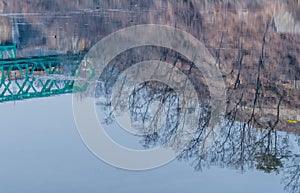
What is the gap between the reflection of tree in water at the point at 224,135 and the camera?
10.0 metres

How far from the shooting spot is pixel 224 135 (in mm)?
11039

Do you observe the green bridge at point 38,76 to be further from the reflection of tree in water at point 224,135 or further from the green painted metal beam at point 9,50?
the green painted metal beam at point 9,50

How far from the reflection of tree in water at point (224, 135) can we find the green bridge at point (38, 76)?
1.58 metres

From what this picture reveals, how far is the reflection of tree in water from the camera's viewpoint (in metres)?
10.0

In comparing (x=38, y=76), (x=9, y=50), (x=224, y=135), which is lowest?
(x=9, y=50)

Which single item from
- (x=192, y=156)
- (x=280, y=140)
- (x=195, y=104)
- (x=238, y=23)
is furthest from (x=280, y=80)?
(x=238, y=23)

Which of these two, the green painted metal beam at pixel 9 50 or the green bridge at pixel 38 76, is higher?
the green bridge at pixel 38 76

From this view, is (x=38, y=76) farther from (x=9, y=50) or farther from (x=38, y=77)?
(x=9, y=50)

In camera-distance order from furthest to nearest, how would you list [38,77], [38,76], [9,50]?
[9,50], [38,76], [38,77]

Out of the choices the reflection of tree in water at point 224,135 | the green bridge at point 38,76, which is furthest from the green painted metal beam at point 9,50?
the reflection of tree in water at point 224,135

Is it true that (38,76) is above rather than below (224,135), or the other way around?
below

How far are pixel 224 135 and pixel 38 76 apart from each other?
7.56 metres

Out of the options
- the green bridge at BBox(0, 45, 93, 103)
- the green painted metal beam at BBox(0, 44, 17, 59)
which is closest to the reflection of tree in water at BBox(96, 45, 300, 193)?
the green bridge at BBox(0, 45, 93, 103)

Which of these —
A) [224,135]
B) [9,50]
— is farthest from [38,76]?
[224,135]
